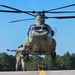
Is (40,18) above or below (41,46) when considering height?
above

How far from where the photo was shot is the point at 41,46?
37.8 m

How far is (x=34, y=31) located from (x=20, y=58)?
1134 cm

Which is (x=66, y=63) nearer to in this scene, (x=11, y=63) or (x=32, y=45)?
(x=11, y=63)

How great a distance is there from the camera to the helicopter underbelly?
122 feet

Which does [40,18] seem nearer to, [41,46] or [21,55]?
[41,46]

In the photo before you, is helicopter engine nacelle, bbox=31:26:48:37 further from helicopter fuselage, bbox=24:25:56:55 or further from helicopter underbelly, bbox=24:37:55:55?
helicopter underbelly, bbox=24:37:55:55

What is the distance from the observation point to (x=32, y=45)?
3853 cm

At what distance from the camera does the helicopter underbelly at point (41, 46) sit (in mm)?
37125

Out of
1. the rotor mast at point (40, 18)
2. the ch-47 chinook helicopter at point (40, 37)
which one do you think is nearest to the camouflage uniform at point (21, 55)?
the ch-47 chinook helicopter at point (40, 37)

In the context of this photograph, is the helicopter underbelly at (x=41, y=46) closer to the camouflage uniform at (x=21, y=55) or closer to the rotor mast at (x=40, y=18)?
the rotor mast at (x=40, y=18)

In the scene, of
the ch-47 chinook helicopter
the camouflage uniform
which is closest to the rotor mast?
the ch-47 chinook helicopter

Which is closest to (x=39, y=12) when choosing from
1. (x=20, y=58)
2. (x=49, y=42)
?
(x=49, y=42)

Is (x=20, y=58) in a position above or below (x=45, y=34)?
below

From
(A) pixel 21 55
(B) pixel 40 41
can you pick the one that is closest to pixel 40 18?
(B) pixel 40 41
